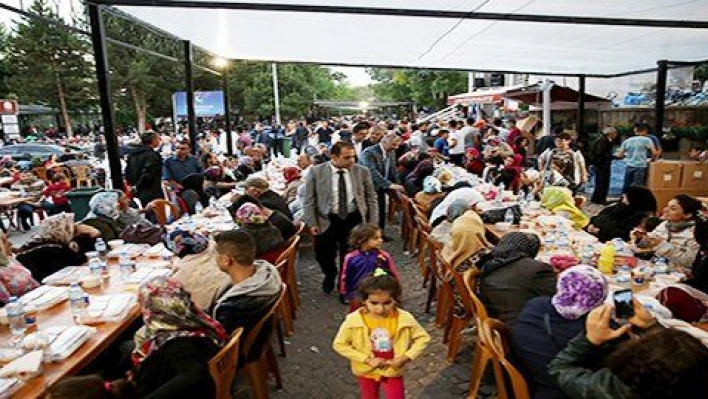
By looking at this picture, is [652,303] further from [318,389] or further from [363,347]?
[318,389]

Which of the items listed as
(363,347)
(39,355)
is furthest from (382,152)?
(39,355)

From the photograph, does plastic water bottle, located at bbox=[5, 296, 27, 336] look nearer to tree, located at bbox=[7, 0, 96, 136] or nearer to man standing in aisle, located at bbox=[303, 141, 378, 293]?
man standing in aisle, located at bbox=[303, 141, 378, 293]

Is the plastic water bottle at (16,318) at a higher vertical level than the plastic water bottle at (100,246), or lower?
lower

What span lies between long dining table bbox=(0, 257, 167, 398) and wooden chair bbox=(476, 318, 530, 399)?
6.70ft

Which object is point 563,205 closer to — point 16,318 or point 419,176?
point 419,176

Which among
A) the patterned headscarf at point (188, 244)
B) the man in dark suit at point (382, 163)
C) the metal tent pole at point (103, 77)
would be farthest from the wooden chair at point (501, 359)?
the metal tent pole at point (103, 77)

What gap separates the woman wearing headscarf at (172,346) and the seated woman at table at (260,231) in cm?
191

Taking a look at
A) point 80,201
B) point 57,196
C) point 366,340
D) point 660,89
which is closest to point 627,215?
point 366,340

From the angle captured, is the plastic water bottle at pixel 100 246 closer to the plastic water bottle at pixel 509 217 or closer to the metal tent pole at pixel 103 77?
the metal tent pole at pixel 103 77

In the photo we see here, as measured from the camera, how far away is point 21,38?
30000mm

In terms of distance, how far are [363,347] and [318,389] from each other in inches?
43.8

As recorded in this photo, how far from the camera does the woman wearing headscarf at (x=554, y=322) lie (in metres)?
2.22

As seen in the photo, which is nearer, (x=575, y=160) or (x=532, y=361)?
(x=532, y=361)

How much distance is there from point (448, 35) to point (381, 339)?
18.2 ft
